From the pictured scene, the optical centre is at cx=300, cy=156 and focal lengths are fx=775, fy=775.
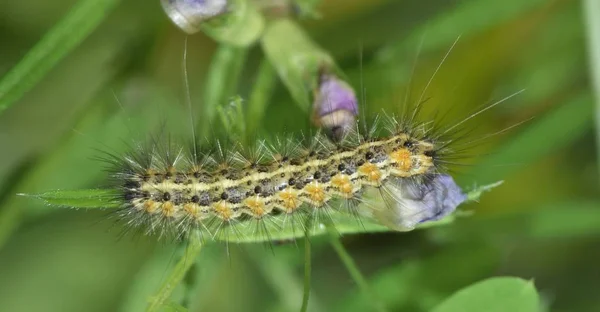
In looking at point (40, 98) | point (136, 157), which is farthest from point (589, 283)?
point (40, 98)

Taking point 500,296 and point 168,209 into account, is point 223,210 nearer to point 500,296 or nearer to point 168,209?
point 168,209

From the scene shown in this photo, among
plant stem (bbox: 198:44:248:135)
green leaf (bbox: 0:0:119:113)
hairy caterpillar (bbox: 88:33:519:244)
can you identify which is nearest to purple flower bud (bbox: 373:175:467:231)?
hairy caterpillar (bbox: 88:33:519:244)

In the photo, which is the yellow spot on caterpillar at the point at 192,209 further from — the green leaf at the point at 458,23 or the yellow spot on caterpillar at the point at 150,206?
the green leaf at the point at 458,23

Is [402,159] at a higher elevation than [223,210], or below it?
higher

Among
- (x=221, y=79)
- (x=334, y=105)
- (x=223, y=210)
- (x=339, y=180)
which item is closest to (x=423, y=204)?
(x=339, y=180)

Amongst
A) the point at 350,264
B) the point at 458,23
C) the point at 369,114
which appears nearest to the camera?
the point at 350,264

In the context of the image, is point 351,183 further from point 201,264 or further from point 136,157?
point 136,157
